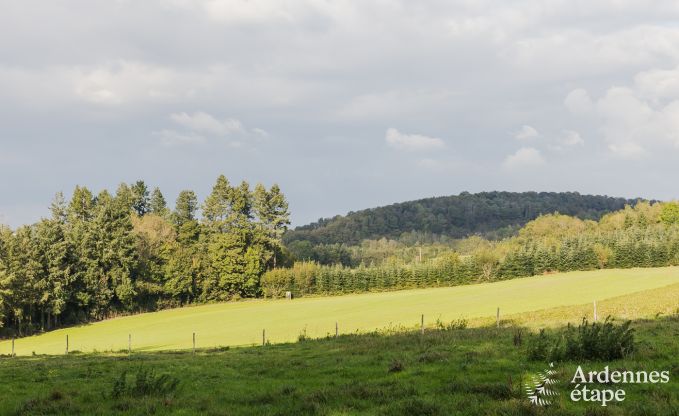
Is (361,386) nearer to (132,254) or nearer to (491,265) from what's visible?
(132,254)

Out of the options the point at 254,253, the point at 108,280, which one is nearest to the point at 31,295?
the point at 108,280

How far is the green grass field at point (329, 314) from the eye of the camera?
55.2 meters

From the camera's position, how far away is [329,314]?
71.9m

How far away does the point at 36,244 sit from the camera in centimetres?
7800

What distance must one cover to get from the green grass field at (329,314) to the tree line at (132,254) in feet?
18.1

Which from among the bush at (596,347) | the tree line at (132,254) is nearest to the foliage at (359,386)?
the bush at (596,347)

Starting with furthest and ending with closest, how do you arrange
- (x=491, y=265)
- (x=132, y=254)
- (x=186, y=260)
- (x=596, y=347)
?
(x=491, y=265)
(x=186, y=260)
(x=132, y=254)
(x=596, y=347)

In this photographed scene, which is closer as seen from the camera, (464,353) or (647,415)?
(647,415)

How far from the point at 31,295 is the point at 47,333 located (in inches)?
237

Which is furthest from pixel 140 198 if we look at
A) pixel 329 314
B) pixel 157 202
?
pixel 329 314

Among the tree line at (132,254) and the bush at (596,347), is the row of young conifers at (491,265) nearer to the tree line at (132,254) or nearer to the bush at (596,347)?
the tree line at (132,254)

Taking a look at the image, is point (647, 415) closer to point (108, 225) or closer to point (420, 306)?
point (420, 306)

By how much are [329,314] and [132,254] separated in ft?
127

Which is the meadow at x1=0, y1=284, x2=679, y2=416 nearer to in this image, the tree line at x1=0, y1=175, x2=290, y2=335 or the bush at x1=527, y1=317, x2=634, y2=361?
the bush at x1=527, y1=317, x2=634, y2=361
